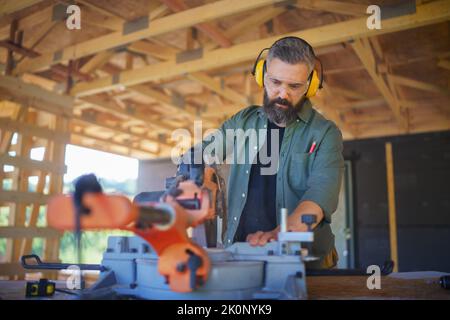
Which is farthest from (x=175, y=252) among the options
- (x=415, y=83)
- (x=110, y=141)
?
(x=110, y=141)

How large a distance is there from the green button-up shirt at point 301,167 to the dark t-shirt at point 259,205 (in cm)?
4

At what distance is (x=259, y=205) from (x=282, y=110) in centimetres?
50

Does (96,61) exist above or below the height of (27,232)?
above

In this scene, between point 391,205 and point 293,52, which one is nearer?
point 293,52

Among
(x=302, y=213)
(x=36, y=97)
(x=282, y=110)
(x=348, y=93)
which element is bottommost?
(x=302, y=213)

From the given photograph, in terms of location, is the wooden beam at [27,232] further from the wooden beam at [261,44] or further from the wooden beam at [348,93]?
the wooden beam at [348,93]

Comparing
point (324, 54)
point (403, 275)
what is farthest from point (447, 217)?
point (403, 275)

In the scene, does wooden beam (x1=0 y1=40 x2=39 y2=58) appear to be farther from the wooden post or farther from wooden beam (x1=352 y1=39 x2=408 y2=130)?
the wooden post

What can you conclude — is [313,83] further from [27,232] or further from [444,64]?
[444,64]

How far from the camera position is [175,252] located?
1.05m

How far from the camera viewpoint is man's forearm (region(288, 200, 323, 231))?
1.54 meters
